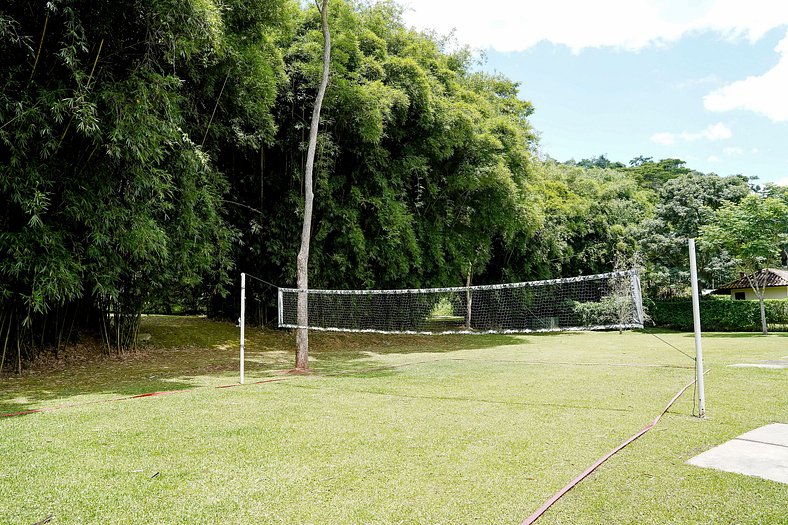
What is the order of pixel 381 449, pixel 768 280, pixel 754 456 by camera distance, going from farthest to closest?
pixel 768 280 → pixel 381 449 → pixel 754 456

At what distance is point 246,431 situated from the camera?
14.5 feet

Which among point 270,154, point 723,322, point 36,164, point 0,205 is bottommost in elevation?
point 723,322

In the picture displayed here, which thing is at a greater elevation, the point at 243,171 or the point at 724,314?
the point at 243,171

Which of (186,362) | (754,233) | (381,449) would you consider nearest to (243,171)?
(186,362)

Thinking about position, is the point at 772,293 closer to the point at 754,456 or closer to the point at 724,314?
the point at 724,314

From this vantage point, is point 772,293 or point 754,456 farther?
point 772,293

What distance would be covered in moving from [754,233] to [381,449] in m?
19.4

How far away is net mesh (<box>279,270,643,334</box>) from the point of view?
14078 mm

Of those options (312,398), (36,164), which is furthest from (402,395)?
(36,164)

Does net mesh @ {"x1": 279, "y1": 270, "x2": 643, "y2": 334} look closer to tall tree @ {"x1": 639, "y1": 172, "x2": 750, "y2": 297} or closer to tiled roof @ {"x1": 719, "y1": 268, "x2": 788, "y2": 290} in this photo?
tall tree @ {"x1": 639, "y1": 172, "x2": 750, "y2": 297}

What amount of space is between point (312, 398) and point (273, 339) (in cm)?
872

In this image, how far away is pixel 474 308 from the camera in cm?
2269

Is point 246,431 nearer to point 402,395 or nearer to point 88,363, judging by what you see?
point 402,395

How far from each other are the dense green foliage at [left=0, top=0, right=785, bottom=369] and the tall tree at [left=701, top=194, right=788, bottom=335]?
87 cm
